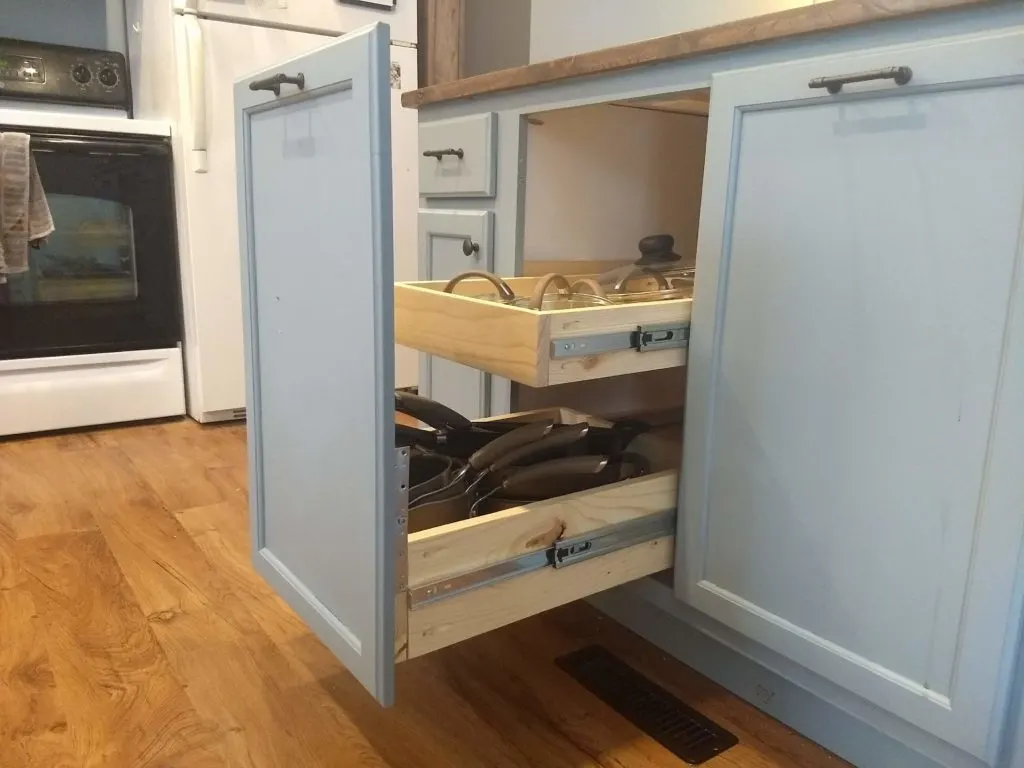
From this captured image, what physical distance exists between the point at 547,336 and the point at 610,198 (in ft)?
2.61

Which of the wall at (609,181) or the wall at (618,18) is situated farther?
the wall at (618,18)

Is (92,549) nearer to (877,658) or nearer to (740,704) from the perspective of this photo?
(740,704)

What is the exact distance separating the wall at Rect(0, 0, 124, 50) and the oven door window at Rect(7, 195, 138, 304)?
0.71 meters

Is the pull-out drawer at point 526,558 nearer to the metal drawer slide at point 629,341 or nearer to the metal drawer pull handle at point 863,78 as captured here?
the metal drawer slide at point 629,341

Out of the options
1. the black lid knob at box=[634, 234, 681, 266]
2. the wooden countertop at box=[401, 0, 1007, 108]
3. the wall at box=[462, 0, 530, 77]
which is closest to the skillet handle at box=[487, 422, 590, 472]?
the black lid knob at box=[634, 234, 681, 266]

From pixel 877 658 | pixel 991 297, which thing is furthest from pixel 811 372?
pixel 877 658

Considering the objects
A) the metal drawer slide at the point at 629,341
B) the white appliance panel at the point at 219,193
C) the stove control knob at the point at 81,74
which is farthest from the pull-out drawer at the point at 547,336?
the stove control knob at the point at 81,74

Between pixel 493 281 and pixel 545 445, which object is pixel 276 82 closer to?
pixel 493 281

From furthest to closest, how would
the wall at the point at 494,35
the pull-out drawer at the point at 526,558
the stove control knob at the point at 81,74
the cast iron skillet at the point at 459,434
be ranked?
the wall at the point at 494,35
the stove control knob at the point at 81,74
the cast iron skillet at the point at 459,434
the pull-out drawer at the point at 526,558

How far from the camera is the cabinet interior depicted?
60.1 inches

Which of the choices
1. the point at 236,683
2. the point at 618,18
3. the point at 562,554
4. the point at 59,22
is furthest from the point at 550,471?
the point at 59,22

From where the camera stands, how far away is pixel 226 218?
2.38m

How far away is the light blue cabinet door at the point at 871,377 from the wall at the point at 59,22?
2429 mm

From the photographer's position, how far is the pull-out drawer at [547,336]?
3.12ft
